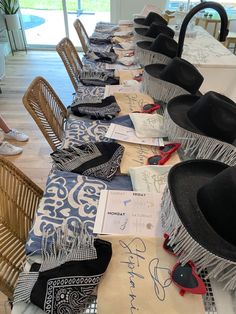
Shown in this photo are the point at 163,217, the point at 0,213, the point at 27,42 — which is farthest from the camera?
the point at 27,42

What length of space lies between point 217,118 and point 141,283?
525 mm

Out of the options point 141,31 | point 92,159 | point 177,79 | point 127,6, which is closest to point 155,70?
point 177,79

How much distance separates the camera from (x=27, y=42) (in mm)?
4160

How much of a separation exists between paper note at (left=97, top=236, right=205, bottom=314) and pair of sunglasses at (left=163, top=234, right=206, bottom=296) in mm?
12

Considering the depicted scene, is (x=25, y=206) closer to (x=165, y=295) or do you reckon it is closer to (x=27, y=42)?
(x=165, y=295)

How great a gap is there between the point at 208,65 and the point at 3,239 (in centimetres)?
148

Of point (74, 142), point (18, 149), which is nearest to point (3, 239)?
point (74, 142)

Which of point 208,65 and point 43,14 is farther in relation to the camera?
point 43,14

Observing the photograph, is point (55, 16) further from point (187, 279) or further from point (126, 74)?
point (187, 279)

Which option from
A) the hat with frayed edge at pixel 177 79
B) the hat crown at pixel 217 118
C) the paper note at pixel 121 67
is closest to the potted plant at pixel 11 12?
the paper note at pixel 121 67

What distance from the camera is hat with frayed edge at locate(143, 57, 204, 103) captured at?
3.62 feet

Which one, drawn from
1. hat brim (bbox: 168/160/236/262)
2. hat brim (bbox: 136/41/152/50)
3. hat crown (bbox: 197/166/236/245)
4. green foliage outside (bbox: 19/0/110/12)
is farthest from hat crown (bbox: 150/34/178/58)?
green foliage outside (bbox: 19/0/110/12)

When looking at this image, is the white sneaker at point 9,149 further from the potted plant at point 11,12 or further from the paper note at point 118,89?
the potted plant at point 11,12

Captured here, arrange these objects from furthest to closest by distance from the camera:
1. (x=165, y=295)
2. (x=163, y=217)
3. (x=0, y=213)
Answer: (x=0, y=213)
(x=163, y=217)
(x=165, y=295)
